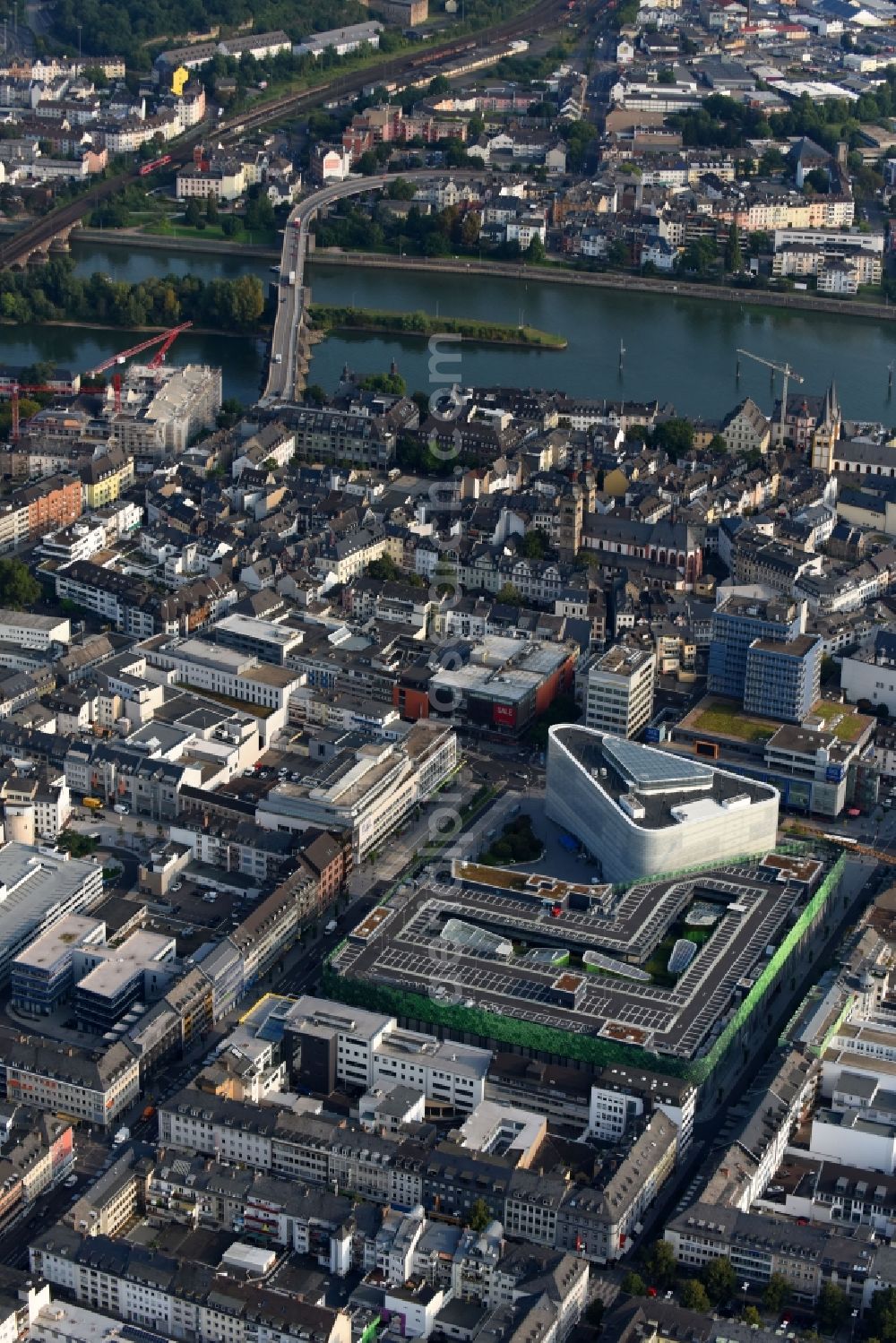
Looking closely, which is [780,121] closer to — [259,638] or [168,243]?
[168,243]

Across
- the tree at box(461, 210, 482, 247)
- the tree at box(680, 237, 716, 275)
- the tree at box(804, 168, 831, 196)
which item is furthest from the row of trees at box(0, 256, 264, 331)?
the tree at box(804, 168, 831, 196)

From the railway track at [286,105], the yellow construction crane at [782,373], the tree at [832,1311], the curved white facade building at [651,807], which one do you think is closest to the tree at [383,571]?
the curved white facade building at [651,807]

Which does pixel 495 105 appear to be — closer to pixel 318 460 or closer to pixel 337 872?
pixel 318 460

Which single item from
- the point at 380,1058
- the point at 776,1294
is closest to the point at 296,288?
the point at 380,1058

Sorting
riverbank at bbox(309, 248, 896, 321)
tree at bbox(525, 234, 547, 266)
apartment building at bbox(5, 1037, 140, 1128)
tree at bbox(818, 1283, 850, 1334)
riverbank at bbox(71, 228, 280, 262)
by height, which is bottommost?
tree at bbox(818, 1283, 850, 1334)

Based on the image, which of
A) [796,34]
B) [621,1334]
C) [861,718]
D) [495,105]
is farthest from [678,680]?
[796,34]

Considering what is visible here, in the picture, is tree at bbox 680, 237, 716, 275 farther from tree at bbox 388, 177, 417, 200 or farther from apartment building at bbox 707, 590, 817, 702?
apartment building at bbox 707, 590, 817, 702
